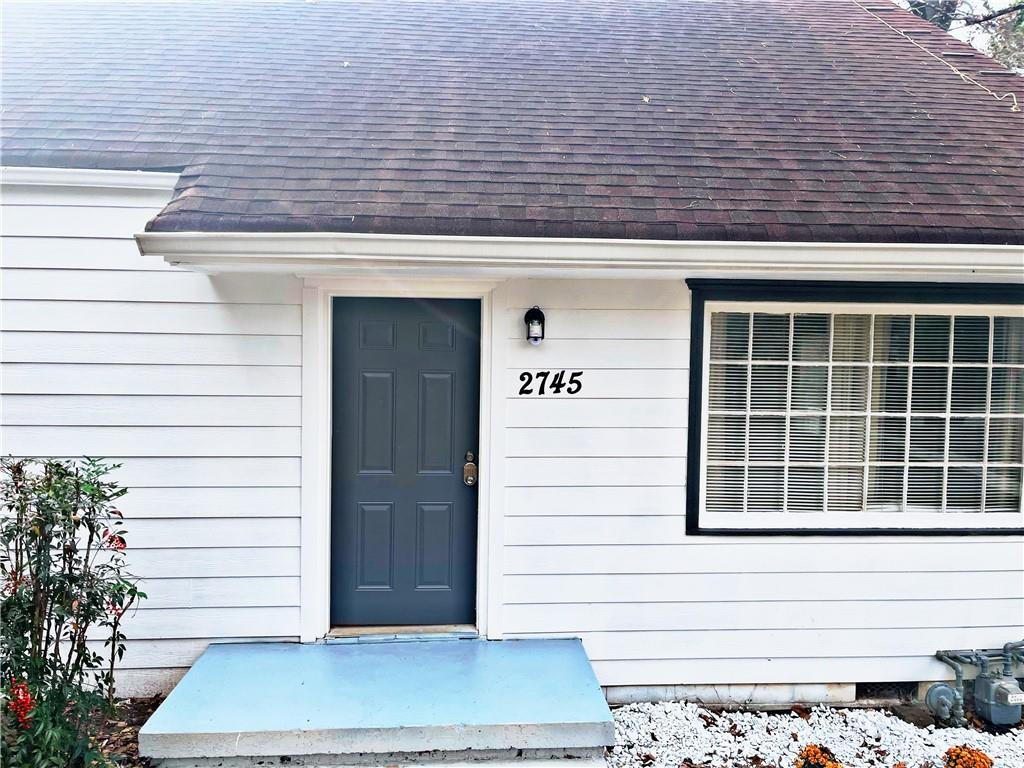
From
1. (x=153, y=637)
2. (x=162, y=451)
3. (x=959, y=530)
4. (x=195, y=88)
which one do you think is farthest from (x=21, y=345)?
(x=959, y=530)

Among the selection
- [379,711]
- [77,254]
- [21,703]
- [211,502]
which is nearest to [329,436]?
[211,502]

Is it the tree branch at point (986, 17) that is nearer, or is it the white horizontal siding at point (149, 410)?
the white horizontal siding at point (149, 410)

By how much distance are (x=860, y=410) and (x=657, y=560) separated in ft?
4.70

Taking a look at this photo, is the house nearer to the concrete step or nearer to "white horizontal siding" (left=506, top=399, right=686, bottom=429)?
"white horizontal siding" (left=506, top=399, right=686, bottom=429)

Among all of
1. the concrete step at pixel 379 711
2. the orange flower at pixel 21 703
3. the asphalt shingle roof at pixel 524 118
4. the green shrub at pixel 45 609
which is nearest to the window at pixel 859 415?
the asphalt shingle roof at pixel 524 118

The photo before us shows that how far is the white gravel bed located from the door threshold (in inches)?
36.7

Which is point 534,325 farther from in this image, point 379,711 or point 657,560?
point 379,711

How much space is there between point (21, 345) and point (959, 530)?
5151 millimetres

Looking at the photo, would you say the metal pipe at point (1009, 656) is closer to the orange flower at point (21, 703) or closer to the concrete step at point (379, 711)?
the concrete step at point (379, 711)

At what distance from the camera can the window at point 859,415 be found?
12.8 ft

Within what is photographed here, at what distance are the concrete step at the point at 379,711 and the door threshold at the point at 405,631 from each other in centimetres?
23

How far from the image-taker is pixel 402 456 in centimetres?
385

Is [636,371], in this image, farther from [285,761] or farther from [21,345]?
[21,345]

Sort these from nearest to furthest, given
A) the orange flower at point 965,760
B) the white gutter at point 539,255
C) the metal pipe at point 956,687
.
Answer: the orange flower at point 965,760 < the white gutter at point 539,255 < the metal pipe at point 956,687
